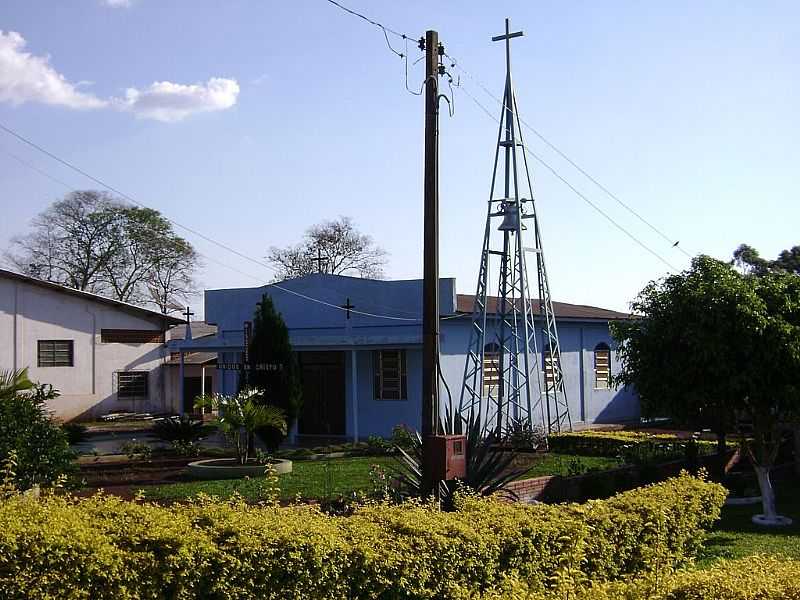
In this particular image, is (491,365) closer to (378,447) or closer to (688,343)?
(378,447)

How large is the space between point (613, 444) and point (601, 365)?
9938 mm

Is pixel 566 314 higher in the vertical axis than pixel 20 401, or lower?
higher

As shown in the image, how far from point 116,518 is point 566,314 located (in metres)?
23.0

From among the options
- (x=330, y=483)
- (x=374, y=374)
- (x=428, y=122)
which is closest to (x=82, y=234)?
(x=374, y=374)

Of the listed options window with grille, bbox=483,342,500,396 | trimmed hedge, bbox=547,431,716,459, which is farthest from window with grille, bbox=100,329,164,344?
trimmed hedge, bbox=547,431,716,459

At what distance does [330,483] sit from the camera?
15477 mm

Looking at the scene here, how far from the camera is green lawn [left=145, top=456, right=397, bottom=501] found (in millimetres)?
14492

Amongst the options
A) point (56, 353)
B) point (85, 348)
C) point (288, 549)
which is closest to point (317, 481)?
point (288, 549)

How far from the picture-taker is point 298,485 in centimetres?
1570

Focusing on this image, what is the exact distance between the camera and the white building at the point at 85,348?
106 ft

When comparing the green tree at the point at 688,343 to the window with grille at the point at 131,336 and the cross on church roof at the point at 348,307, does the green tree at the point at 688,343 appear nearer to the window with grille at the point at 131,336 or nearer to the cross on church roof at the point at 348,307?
the cross on church roof at the point at 348,307

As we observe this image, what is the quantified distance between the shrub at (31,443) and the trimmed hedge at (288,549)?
410 centimetres

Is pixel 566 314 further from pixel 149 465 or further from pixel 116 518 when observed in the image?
pixel 116 518

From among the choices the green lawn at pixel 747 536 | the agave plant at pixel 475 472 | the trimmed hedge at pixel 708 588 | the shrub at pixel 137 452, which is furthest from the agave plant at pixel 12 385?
the green lawn at pixel 747 536
